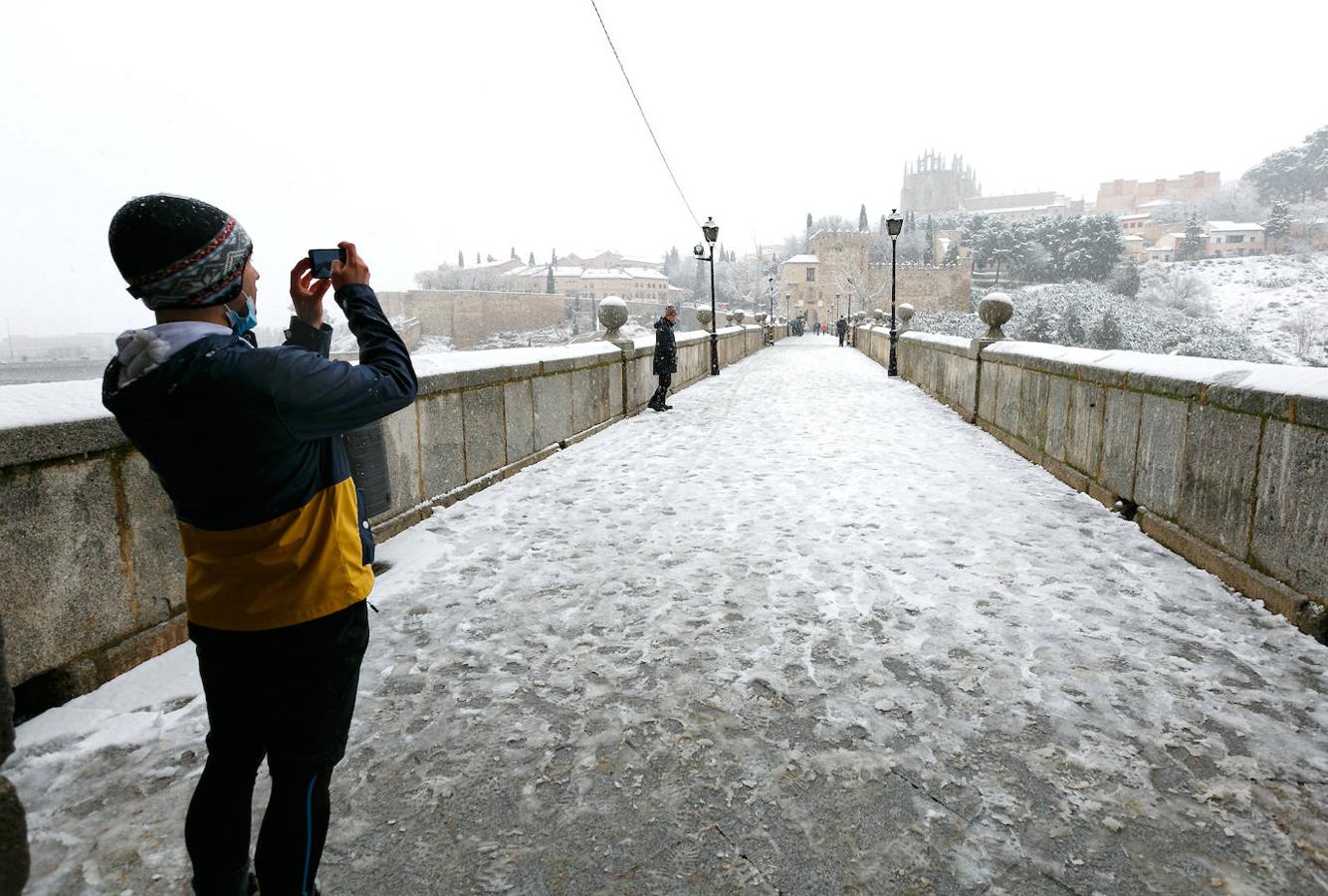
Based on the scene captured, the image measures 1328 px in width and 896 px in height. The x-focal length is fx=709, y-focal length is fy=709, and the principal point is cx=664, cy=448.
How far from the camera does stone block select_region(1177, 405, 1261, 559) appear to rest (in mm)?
3922

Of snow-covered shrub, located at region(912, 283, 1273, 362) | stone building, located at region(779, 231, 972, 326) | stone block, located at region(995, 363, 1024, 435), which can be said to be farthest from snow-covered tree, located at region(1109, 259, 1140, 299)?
stone block, located at region(995, 363, 1024, 435)

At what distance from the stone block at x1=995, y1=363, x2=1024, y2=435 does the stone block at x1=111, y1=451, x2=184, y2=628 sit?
27.5 feet

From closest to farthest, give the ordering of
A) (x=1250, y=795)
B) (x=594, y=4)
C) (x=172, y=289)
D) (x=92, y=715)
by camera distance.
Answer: (x=172, y=289), (x=1250, y=795), (x=92, y=715), (x=594, y=4)

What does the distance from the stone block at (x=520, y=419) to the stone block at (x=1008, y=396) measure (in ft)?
19.0

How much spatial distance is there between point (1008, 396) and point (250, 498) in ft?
30.1

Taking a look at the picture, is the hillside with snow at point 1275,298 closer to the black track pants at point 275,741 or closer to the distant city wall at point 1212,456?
the distant city wall at point 1212,456

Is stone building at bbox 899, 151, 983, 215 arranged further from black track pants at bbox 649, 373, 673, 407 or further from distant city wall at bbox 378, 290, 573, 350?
black track pants at bbox 649, 373, 673, 407

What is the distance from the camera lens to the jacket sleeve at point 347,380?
4.63 ft

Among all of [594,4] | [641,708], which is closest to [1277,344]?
[594,4]

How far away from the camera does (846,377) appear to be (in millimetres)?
19109

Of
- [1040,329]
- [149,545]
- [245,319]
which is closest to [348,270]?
[245,319]

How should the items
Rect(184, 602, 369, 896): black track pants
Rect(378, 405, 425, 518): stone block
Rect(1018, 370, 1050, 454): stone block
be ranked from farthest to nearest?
Rect(1018, 370, 1050, 454): stone block, Rect(378, 405, 425, 518): stone block, Rect(184, 602, 369, 896): black track pants

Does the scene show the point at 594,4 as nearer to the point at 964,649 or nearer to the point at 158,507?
the point at 158,507

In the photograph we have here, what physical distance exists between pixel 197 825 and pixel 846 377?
1871 cm
